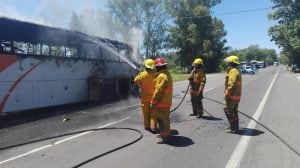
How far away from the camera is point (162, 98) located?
8.73 metres

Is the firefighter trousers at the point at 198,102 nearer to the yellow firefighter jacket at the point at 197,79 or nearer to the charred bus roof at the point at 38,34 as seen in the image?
the yellow firefighter jacket at the point at 197,79

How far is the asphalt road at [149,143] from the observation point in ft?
23.6

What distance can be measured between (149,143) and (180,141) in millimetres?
708

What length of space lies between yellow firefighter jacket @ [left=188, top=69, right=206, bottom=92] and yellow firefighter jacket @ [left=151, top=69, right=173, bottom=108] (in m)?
3.75

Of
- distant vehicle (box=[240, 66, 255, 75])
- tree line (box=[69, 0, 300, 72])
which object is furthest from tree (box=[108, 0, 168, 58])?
distant vehicle (box=[240, 66, 255, 75])

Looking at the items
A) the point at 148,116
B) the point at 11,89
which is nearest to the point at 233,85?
the point at 148,116

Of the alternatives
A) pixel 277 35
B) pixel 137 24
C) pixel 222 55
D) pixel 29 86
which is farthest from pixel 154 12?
pixel 29 86

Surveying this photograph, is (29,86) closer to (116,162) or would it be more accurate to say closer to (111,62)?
(111,62)

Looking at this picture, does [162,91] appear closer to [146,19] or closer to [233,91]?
[233,91]

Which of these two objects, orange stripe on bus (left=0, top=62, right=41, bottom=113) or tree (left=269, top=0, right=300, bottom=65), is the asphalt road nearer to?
orange stripe on bus (left=0, top=62, right=41, bottom=113)

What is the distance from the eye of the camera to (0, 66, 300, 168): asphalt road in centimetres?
719

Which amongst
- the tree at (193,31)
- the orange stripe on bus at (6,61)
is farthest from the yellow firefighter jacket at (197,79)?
the tree at (193,31)

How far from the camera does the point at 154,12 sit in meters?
75.0

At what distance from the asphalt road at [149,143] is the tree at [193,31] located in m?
58.9
